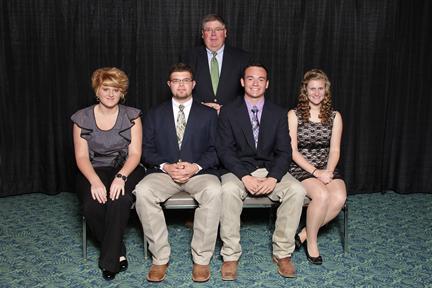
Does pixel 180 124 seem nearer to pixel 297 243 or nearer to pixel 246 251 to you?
pixel 246 251

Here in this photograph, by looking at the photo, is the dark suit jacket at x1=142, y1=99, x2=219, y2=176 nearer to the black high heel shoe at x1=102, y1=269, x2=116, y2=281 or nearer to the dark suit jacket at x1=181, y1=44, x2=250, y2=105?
the dark suit jacket at x1=181, y1=44, x2=250, y2=105

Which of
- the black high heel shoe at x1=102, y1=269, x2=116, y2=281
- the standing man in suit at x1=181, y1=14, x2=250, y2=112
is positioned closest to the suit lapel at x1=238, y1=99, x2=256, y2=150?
the standing man in suit at x1=181, y1=14, x2=250, y2=112

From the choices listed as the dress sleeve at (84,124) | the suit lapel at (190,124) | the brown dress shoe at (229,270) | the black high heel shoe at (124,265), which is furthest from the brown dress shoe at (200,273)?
the dress sleeve at (84,124)

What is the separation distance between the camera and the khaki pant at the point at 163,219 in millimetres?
3410

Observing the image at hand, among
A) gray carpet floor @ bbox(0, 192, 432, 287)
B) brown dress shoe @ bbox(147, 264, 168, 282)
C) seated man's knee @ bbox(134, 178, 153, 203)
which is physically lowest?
gray carpet floor @ bbox(0, 192, 432, 287)

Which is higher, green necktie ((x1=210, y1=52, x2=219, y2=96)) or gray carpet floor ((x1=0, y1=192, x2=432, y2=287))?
green necktie ((x1=210, y1=52, x2=219, y2=96))

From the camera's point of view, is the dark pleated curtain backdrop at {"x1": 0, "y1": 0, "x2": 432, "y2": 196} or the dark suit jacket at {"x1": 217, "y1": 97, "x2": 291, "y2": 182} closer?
the dark suit jacket at {"x1": 217, "y1": 97, "x2": 291, "y2": 182}

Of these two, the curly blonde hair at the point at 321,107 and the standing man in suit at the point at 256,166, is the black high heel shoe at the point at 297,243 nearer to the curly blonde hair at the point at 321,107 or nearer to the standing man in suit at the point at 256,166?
the standing man in suit at the point at 256,166

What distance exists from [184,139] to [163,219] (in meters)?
0.62

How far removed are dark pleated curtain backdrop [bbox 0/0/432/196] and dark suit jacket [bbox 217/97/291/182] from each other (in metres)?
1.35

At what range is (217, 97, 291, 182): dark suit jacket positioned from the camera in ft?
12.5

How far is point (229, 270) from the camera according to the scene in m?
3.41

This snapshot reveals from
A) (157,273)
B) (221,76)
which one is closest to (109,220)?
(157,273)

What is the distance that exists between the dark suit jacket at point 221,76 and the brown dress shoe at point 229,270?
142cm
